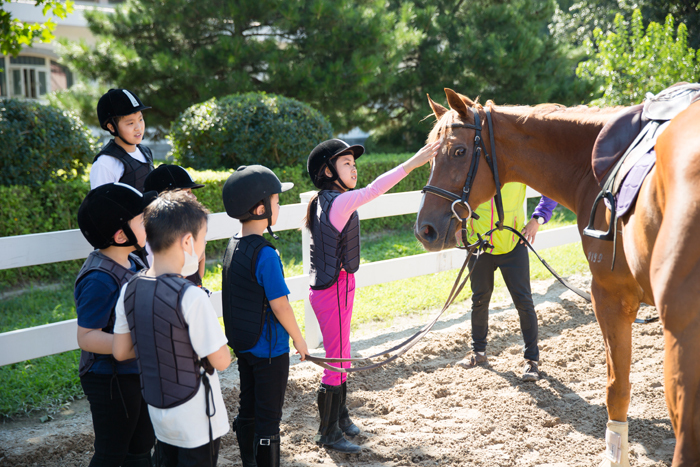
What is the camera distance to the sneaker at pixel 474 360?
432 centimetres

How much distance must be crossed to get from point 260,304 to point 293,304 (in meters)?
3.69

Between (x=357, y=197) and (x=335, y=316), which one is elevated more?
(x=357, y=197)

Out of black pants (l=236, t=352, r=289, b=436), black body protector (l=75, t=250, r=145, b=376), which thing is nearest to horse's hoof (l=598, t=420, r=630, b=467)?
black pants (l=236, t=352, r=289, b=436)

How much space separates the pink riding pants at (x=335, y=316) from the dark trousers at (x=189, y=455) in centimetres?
118

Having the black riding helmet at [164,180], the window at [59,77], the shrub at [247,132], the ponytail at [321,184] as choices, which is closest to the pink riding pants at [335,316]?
the ponytail at [321,184]

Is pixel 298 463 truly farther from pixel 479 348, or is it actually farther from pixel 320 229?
pixel 479 348

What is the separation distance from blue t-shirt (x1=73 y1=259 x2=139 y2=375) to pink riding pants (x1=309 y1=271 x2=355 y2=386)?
1228mm

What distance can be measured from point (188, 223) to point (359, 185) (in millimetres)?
7351

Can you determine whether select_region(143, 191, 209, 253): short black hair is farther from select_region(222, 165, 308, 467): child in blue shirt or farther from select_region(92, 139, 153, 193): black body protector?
select_region(92, 139, 153, 193): black body protector

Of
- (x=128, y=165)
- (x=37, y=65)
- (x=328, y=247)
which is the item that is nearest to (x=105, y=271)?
(x=128, y=165)

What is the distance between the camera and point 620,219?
232 centimetres

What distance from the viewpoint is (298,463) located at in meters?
3.05

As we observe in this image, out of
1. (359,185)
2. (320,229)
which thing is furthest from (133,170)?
(359,185)

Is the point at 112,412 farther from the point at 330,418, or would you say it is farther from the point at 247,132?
the point at 247,132
